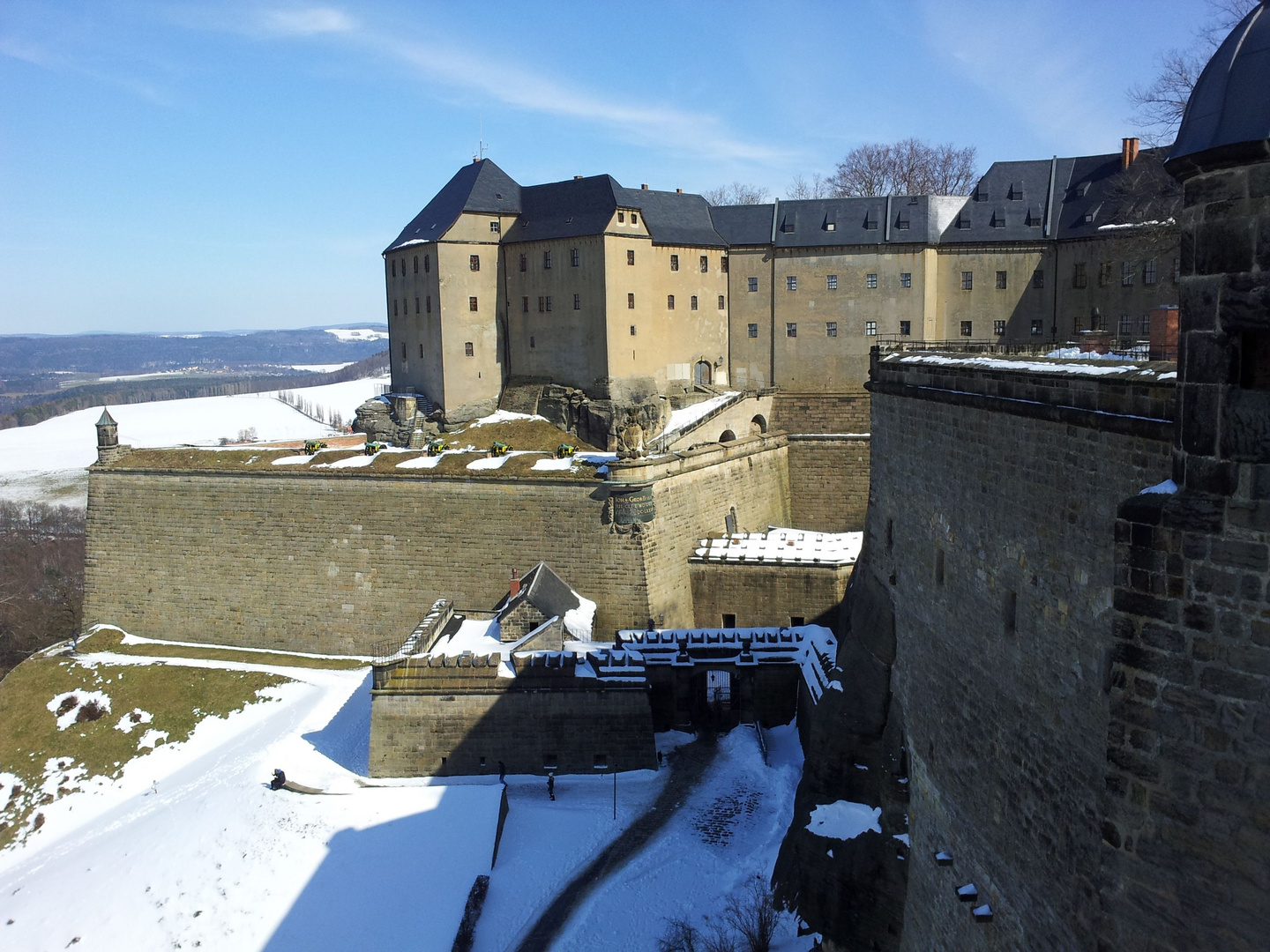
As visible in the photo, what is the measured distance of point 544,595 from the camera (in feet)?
92.6

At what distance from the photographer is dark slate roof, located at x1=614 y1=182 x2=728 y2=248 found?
40.4 m

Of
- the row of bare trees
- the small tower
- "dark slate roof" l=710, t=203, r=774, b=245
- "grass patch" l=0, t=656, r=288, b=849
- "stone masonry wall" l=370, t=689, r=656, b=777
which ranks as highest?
"dark slate roof" l=710, t=203, r=774, b=245

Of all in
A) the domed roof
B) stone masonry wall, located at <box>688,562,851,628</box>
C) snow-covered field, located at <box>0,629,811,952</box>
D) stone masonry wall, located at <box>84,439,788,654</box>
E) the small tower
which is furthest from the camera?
the small tower

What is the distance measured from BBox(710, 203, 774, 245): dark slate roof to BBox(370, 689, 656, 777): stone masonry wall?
24.2 meters

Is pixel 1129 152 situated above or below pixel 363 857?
above

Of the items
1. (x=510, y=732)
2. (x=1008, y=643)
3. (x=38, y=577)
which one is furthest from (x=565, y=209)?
(x=38, y=577)

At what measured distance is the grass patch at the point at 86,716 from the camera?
27.7m

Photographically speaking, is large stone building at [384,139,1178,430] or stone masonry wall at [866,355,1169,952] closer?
stone masonry wall at [866,355,1169,952]

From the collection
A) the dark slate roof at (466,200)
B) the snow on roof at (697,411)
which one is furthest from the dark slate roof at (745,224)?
the dark slate roof at (466,200)

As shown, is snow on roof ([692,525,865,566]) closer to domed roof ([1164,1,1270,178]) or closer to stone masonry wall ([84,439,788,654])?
stone masonry wall ([84,439,788,654])

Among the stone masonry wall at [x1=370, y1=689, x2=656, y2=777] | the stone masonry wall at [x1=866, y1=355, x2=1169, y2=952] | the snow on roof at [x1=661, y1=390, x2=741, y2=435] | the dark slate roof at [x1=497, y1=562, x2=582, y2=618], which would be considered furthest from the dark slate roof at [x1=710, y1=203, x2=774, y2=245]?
the stone masonry wall at [x1=866, y1=355, x2=1169, y2=952]

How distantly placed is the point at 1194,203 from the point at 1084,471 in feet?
14.8

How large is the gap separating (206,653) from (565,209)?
23623mm

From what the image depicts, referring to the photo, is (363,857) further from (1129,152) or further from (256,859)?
(1129,152)
